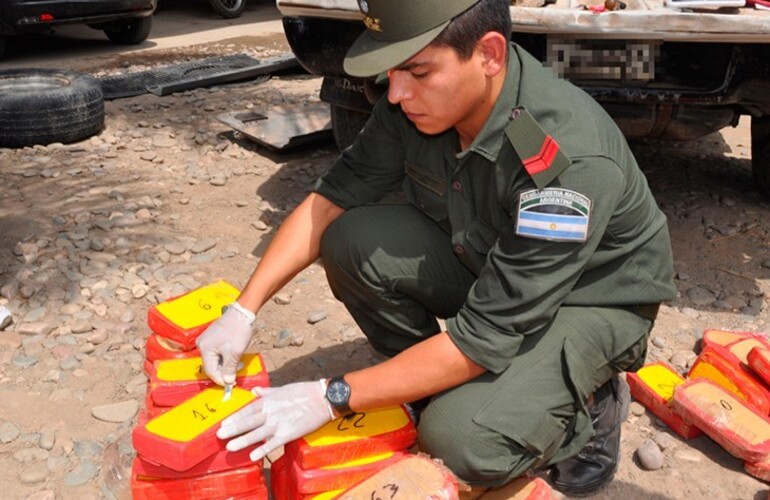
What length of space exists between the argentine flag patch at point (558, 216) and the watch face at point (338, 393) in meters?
0.59

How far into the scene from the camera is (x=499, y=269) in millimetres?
2074

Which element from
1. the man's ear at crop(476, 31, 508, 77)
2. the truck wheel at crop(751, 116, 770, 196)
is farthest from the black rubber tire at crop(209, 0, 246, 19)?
the man's ear at crop(476, 31, 508, 77)

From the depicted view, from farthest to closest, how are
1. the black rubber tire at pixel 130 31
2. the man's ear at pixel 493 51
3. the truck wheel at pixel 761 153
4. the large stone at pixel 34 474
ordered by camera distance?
1. the black rubber tire at pixel 130 31
2. the truck wheel at pixel 761 153
3. the large stone at pixel 34 474
4. the man's ear at pixel 493 51

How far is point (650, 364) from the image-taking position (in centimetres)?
299

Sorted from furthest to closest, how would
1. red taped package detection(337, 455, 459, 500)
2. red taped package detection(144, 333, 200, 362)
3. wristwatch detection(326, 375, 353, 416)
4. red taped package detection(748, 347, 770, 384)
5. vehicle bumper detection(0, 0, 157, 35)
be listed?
1. vehicle bumper detection(0, 0, 157, 35)
2. red taped package detection(748, 347, 770, 384)
3. red taped package detection(144, 333, 200, 362)
4. wristwatch detection(326, 375, 353, 416)
5. red taped package detection(337, 455, 459, 500)

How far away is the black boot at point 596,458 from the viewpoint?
8.07 ft

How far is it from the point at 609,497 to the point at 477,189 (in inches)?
38.3

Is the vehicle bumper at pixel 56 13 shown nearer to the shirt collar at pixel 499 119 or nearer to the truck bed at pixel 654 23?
the truck bed at pixel 654 23

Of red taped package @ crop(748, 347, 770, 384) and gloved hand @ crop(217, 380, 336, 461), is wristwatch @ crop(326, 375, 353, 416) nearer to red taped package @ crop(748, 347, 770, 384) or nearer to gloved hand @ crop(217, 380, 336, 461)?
gloved hand @ crop(217, 380, 336, 461)

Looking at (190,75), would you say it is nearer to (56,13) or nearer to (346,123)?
(56,13)

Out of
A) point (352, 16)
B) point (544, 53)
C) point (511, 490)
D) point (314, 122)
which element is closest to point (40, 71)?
point (314, 122)

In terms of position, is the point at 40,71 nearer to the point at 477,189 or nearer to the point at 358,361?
the point at 358,361

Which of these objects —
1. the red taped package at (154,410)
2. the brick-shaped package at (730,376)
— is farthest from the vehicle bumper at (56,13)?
the brick-shaped package at (730,376)

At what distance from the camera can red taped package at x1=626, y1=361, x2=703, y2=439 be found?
273 centimetres
